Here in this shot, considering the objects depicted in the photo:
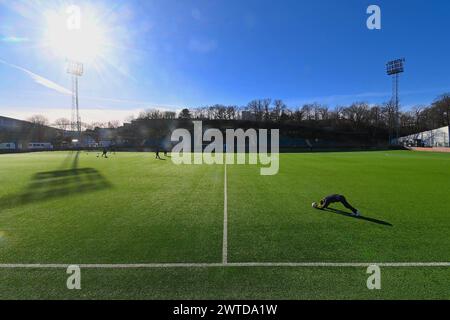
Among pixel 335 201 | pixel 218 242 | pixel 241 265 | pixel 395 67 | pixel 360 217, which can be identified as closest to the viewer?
pixel 241 265

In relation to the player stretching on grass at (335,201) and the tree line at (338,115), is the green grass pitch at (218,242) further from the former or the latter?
the tree line at (338,115)

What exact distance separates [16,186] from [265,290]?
14.2 m

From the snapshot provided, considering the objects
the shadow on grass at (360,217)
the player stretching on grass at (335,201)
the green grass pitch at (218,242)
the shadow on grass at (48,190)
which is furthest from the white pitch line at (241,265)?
the shadow on grass at (48,190)

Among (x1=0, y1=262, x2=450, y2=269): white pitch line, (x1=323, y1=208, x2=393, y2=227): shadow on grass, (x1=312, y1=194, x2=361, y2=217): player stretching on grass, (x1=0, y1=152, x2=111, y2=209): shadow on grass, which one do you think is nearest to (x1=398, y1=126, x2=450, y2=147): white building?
(x1=323, y1=208, x2=393, y2=227): shadow on grass

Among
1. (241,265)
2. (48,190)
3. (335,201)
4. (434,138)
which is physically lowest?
(241,265)

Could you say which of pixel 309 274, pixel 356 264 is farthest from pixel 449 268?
pixel 309 274

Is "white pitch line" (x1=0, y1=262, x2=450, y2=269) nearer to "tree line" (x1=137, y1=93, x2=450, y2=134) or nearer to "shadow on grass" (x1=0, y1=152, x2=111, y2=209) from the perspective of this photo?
"shadow on grass" (x1=0, y1=152, x2=111, y2=209)

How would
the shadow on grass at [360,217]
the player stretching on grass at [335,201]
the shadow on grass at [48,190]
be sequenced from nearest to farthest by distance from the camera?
the shadow on grass at [360,217] → the player stretching on grass at [335,201] → the shadow on grass at [48,190]

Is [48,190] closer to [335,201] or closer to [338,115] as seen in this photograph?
[335,201]

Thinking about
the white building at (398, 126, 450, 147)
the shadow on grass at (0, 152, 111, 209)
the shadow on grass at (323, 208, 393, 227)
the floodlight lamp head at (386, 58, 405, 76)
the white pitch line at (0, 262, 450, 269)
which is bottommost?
the white pitch line at (0, 262, 450, 269)

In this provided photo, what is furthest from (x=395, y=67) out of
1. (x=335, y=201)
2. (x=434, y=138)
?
(x=335, y=201)

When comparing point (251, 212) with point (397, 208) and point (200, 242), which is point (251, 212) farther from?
point (397, 208)

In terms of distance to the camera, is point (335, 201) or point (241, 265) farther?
point (335, 201)

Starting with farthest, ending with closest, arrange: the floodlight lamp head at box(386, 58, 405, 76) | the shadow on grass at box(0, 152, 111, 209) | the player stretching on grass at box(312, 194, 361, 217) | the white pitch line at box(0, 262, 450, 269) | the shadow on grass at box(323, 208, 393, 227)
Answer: the floodlight lamp head at box(386, 58, 405, 76)
the shadow on grass at box(0, 152, 111, 209)
the player stretching on grass at box(312, 194, 361, 217)
the shadow on grass at box(323, 208, 393, 227)
the white pitch line at box(0, 262, 450, 269)
